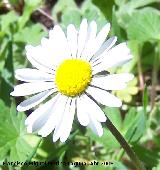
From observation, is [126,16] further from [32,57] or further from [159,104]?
[32,57]

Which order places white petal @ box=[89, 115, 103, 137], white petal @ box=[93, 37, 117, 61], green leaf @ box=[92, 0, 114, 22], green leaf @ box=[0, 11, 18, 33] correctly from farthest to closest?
green leaf @ box=[0, 11, 18, 33], green leaf @ box=[92, 0, 114, 22], white petal @ box=[93, 37, 117, 61], white petal @ box=[89, 115, 103, 137]

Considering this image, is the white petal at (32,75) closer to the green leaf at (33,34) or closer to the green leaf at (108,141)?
the green leaf at (108,141)

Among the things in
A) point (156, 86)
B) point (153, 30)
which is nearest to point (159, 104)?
point (156, 86)

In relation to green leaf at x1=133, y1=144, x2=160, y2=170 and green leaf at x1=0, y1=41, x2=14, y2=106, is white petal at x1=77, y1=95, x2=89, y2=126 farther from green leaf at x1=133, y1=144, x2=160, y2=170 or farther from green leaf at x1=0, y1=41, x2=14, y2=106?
green leaf at x1=0, y1=41, x2=14, y2=106

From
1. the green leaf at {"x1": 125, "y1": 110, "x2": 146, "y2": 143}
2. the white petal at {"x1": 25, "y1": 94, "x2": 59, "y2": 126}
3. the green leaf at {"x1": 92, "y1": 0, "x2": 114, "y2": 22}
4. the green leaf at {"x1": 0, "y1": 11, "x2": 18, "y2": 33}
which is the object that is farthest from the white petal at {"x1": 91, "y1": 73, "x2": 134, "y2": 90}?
the green leaf at {"x1": 0, "y1": 11, "x2": 18, "y2": 33}

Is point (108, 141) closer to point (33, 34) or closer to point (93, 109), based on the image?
point (93, 109)

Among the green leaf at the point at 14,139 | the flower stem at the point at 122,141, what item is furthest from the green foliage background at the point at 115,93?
the flower stem at the point at 122,141

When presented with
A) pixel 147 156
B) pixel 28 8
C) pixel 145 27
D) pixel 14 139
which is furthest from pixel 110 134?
pixel 28 8
